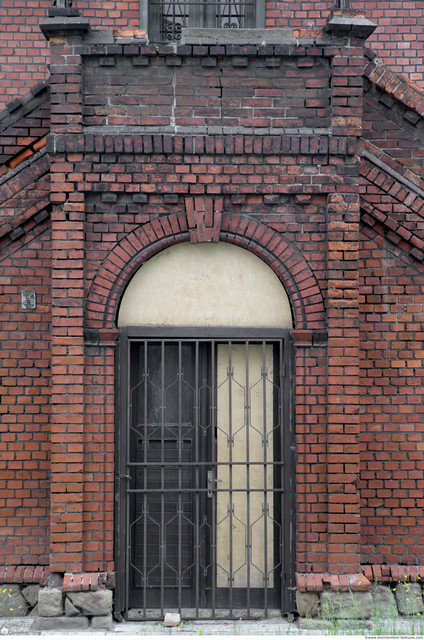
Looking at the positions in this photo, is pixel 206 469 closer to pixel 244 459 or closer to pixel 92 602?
pixel 244 459

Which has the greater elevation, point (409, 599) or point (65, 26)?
point (65, 26)

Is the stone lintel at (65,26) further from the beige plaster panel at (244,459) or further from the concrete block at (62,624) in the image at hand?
the concrete block at (62,624)

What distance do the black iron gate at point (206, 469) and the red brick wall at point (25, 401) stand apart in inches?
32.3

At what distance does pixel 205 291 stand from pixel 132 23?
3.37m

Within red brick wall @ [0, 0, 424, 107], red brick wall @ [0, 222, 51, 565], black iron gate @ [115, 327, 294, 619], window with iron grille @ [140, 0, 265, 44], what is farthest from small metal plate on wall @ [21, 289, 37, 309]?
window with iron grille @ [140, 0, 265, 44]

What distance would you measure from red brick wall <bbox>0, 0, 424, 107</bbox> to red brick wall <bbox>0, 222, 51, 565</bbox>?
2453 millimetres

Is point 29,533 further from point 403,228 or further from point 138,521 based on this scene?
point 403,228

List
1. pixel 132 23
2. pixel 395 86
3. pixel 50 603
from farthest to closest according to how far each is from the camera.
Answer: pixel 132 23, pixel 395 86, pixel 50 603

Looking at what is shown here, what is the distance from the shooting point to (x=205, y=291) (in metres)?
4.56

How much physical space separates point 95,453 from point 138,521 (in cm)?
73

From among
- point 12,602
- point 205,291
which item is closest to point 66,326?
point 205,291

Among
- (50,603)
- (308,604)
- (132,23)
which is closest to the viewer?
(50,603)

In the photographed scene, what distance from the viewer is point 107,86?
4395 mm

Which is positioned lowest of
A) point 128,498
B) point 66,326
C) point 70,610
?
point 70,610
